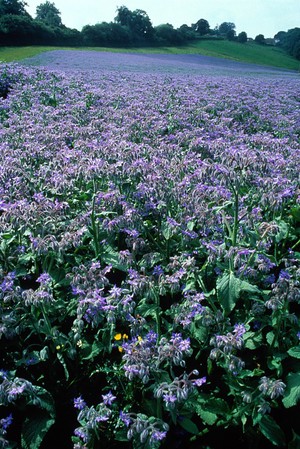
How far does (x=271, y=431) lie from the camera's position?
89.5 inches

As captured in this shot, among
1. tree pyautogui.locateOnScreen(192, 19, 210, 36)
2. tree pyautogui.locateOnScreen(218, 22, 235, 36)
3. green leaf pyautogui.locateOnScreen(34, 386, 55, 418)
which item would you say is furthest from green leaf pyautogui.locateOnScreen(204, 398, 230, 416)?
tree pyautogui.locateOnScreen(218, 22, 235, 36)

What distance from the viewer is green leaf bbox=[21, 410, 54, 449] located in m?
2.28

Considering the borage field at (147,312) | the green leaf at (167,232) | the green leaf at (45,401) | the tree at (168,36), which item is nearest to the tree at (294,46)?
the tree at (168,36)

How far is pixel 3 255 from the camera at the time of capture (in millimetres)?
3064

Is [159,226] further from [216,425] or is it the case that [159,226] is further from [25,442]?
[25,442]

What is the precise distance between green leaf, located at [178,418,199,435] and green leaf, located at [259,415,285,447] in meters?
0.35

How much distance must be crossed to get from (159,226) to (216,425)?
1.67 meters

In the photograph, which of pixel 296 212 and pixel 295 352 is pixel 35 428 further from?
pixel 296 212

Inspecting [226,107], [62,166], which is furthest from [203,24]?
[62,166]

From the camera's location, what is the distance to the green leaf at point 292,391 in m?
2.29

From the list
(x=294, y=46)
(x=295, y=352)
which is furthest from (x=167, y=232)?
(x=294, y=46)

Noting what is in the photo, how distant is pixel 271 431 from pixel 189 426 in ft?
1.45

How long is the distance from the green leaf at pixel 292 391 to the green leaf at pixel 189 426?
50cm

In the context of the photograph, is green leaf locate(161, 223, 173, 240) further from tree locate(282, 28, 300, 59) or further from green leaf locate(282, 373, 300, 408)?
tree locate(282, 28, 300, 59)
